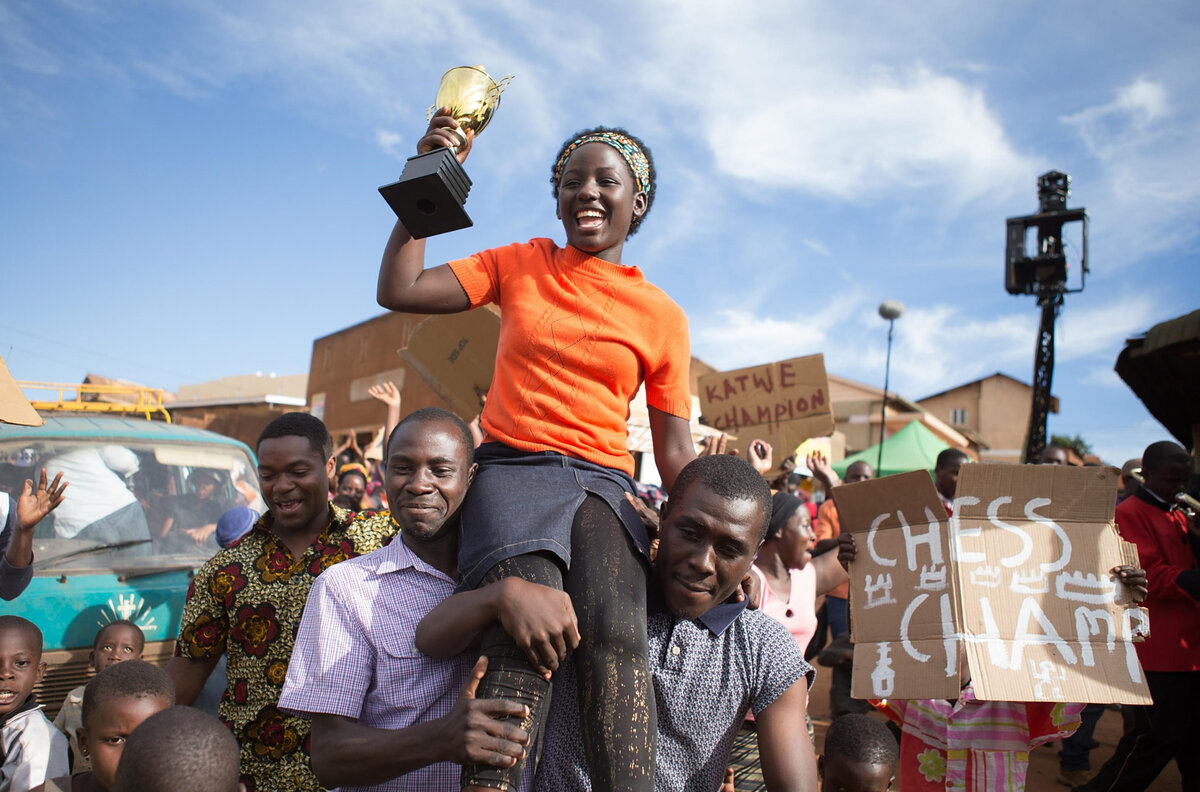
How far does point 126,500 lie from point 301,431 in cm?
214

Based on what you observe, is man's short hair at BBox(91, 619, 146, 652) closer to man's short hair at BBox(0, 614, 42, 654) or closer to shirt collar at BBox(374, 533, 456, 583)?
man's short hair at BBox(0, 614, 42, 654)

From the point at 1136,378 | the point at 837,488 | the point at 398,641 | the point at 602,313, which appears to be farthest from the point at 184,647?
the point at 1136,378

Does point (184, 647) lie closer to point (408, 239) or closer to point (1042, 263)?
point (408, 239)

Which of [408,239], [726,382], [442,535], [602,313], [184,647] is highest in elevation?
[726,382]

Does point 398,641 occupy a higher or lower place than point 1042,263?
lower

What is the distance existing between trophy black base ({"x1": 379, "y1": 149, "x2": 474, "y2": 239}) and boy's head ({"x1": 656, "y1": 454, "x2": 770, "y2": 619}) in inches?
31.7

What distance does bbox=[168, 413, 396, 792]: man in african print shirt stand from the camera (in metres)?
2.47

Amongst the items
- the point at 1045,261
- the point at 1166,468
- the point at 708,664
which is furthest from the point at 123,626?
the point at 1045,261

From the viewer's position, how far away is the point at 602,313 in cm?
199

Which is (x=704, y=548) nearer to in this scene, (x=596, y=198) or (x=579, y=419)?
(x=579, y=419)

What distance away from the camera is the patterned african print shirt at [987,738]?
3.02 metres

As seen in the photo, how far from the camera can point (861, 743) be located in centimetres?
291

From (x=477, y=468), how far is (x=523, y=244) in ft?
1.99

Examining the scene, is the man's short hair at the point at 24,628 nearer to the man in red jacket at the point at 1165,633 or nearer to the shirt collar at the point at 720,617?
the shirt collar at the point at 720,617
